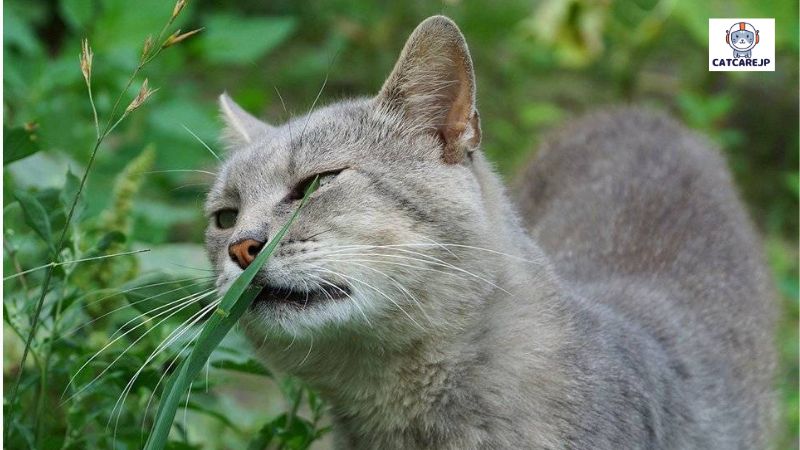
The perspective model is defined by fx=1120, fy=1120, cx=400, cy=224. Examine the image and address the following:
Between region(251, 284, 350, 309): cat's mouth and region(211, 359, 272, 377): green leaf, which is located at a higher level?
region(251, 284, 350, 309): cat's mouth

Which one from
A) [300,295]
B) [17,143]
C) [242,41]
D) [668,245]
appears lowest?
[668,245]

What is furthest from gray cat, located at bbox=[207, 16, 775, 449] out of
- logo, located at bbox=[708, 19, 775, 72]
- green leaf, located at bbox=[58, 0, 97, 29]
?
green leaf, located at bbox=[58, 0, 97, 29]

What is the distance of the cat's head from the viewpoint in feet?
A: 8.54

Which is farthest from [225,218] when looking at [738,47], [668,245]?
[738,47]

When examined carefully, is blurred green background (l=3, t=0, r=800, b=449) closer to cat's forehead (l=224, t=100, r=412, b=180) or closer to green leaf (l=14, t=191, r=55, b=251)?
green leaf (l=14, t=191, r=55, b=251)

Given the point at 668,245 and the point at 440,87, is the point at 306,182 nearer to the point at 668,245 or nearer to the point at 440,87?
the point at 440,87

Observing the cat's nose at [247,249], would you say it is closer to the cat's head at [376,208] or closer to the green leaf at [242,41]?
the cat's head at [376,208]

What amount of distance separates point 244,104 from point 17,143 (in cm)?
214

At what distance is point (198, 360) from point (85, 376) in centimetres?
88

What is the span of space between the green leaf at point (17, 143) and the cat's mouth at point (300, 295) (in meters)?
0.92

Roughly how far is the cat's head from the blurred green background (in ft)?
1.83

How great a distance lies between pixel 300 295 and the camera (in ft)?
8.61

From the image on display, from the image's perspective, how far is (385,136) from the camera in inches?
116

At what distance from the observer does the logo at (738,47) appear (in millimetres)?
4145
